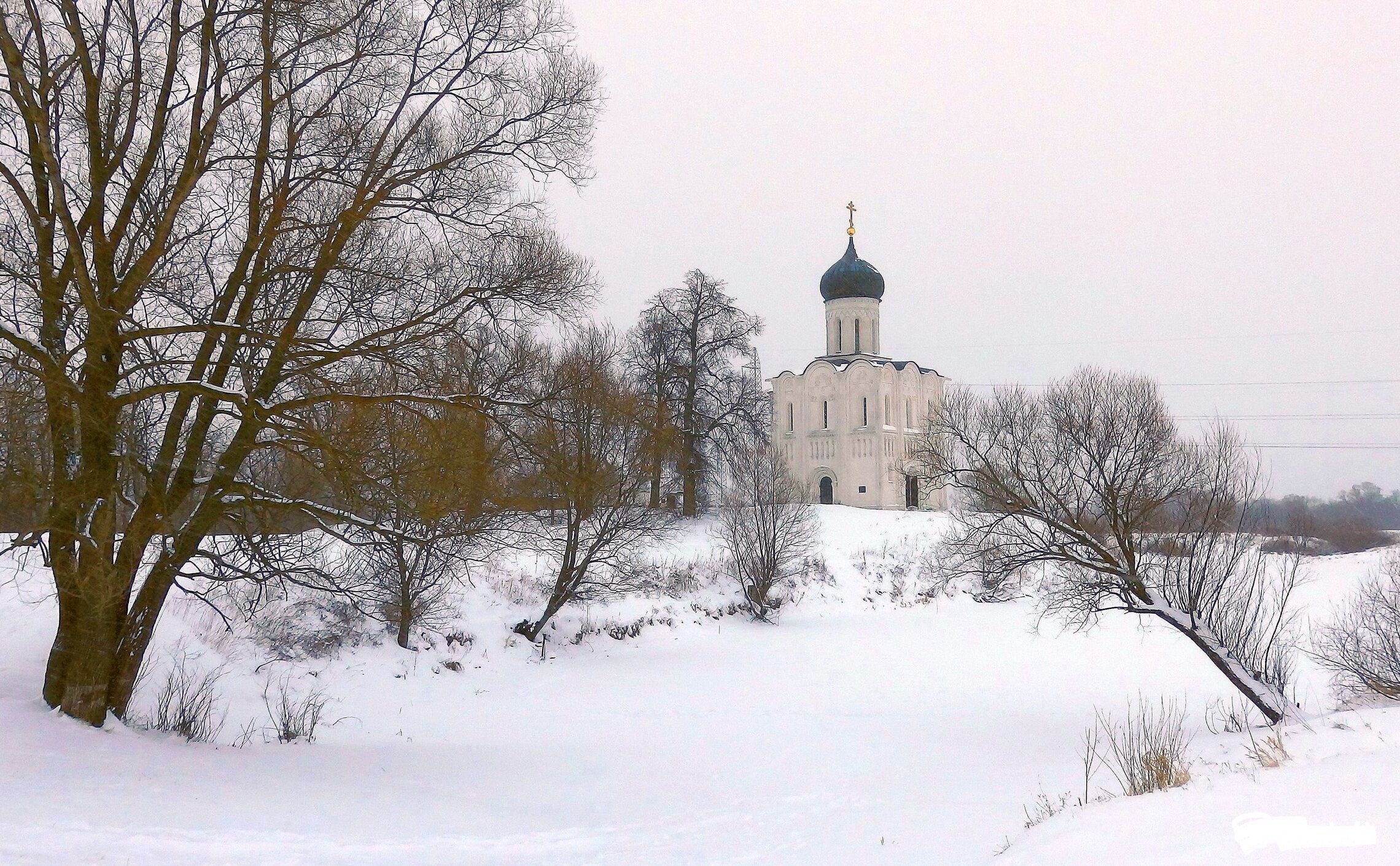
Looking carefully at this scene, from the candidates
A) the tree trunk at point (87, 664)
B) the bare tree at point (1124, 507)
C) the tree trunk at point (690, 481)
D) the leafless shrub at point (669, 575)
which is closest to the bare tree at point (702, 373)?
the tree trunk at point (690, 481)

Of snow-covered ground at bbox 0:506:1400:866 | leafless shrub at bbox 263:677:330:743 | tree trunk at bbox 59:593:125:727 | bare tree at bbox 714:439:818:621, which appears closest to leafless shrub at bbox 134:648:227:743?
snow-covered ground at bbox 0:506:1400:866

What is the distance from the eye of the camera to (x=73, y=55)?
8.06m

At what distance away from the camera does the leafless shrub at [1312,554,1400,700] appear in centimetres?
1310

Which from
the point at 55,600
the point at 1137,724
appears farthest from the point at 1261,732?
the point at 55,600

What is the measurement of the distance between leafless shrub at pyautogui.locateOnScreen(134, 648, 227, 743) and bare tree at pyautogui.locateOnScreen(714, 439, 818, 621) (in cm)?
1416

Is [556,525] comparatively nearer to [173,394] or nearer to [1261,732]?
[173,394]

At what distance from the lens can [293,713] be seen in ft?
39.5

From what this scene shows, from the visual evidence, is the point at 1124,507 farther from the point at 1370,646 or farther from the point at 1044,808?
the point at 1044,808

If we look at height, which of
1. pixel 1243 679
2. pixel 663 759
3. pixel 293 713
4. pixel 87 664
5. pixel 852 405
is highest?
pixel 852 405

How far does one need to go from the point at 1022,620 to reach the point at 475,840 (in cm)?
2057

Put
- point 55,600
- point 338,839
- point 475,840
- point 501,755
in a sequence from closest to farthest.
→ point 338,839, point 475,840, point 501,755, point 55,600

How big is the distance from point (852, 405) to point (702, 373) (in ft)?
43.6

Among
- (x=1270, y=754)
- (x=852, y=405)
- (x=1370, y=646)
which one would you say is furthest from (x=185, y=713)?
(x=852, y=405)

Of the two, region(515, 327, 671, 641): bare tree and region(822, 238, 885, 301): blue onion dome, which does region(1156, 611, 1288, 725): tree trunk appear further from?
region(822, 238, 885, 301): blue onion dome
